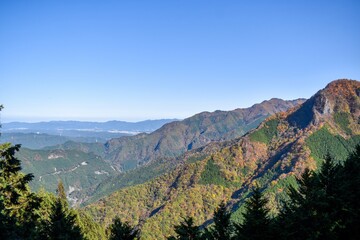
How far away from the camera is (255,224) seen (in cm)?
2583

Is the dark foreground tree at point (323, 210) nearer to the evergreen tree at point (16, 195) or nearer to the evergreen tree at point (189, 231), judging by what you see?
the evergreen tree at point (189, 231)

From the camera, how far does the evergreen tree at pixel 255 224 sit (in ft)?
85.1

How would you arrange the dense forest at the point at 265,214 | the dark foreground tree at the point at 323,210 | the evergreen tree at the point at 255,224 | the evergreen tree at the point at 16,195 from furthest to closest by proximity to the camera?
the evergreen tree at the point at 255,224 → the evergreen tree at the point at 16,195 → the dense forest at the point at 265,214 → the dark foreground tree at the point at 323,210

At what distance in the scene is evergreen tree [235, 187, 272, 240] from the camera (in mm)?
25938

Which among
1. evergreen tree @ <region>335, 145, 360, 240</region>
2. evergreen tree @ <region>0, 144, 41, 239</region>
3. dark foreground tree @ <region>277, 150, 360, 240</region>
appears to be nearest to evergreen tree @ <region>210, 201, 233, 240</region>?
dark foreground tree @ <region>277, 150, 360, 240</region>

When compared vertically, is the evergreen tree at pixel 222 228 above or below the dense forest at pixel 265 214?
below

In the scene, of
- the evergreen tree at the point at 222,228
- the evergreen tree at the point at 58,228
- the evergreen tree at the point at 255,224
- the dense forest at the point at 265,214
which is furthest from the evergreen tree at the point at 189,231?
the evergreen tree at the point at 58,228

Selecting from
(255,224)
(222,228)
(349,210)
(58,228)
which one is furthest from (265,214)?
(58,228)

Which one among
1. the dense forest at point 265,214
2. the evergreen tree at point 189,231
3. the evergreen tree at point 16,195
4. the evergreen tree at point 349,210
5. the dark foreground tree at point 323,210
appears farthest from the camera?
the evergreen tree at point 189,231

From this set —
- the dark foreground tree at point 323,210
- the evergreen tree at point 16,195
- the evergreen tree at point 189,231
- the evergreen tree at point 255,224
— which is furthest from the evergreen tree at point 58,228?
the dark foreground tree at point 323,210

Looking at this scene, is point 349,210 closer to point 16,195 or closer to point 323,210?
point 323,210

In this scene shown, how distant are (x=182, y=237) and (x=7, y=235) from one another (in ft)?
45.0

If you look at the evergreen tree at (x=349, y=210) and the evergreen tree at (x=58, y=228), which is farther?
the evergreen tree at (x=58, y=228)

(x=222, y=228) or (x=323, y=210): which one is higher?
(x=323, y=210)
